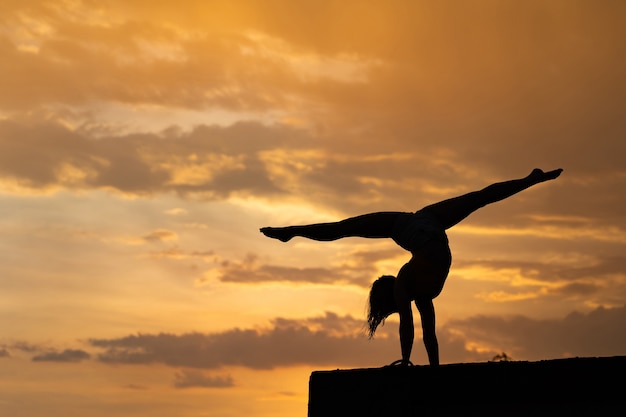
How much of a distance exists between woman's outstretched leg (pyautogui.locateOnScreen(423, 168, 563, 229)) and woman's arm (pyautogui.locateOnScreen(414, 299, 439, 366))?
47.8 inches

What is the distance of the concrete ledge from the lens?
36.6 ft

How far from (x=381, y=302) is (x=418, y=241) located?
1231mm

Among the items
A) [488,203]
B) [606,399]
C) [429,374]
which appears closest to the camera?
[606,399]

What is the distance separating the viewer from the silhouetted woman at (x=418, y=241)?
512 inches

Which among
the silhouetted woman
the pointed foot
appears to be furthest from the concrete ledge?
the pointed foot

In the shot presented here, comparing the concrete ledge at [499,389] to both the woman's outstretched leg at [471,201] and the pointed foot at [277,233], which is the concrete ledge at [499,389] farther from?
the pointed foot at [277,233]

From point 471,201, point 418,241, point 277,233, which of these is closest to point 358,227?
point 418,241

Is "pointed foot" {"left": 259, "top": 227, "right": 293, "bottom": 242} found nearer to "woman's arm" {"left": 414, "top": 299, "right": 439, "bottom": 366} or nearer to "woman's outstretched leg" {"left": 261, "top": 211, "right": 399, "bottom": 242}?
"woman's outstretched leg" {"left": 261, "top": 211, "right": 399, "bottom": 242}

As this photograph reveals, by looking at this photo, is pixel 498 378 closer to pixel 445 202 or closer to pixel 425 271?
pixel 425 271

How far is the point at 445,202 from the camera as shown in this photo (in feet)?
44.6

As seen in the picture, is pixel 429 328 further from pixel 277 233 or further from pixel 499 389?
pixel 277 233

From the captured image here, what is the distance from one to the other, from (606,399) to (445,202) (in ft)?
12.7

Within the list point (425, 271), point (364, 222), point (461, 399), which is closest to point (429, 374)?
point (461, 399)

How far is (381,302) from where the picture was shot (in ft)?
44.7
